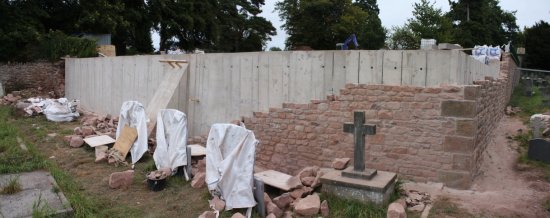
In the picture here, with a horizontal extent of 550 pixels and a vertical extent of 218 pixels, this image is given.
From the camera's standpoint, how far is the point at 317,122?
702 centimetres

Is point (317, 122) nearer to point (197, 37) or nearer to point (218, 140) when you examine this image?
point (218, 140)

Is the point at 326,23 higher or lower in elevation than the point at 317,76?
higher

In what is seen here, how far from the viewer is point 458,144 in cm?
588

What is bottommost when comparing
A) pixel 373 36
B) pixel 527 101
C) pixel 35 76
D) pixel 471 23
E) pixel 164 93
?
pixel 527 101

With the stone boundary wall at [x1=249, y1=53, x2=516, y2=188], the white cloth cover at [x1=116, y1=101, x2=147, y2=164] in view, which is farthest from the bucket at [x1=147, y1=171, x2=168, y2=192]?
the stone boundary wall at [x1=249, y1=53, x2=516, y2=188]

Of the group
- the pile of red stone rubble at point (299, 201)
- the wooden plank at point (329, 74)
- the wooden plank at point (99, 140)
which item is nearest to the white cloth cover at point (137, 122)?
the wooden plank at point (99, 140)

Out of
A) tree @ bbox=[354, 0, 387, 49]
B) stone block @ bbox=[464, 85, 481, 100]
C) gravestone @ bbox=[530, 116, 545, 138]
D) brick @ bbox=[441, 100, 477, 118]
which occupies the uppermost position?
tree @ bbox=[354, 0, 387, 49]

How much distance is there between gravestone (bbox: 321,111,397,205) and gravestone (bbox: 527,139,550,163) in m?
4.40

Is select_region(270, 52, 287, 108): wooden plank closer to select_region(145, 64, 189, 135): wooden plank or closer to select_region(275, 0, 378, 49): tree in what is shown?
select_region(145, 64, 189, 135): wooden plank

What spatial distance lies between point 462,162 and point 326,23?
130 ft

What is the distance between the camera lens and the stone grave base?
4.96 m

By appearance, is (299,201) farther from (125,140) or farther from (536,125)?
(536,125)

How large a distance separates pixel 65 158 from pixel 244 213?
15.6 feet

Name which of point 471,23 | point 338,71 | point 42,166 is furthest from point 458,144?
point 471,23
